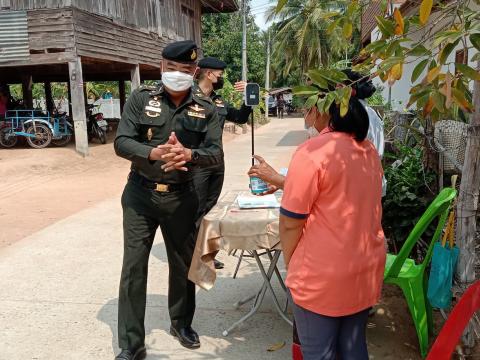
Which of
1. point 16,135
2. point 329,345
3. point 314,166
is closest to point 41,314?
point 329,345

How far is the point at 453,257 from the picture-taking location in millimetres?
2721

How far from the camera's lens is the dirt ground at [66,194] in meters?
3.21

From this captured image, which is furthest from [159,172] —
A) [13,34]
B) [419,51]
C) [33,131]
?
[33,131]

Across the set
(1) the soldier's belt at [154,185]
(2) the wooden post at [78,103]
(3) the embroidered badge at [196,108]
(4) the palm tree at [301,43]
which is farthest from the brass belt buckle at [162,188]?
(4) the palm tree at [301,43]

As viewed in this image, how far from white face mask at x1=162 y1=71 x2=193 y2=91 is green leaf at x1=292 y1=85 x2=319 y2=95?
1474 millimetres

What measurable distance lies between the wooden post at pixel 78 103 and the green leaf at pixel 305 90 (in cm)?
1129

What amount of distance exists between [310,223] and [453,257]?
127cm

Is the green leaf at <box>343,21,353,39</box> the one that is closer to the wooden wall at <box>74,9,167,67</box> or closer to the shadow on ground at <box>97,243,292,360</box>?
the shadow on ground at <box>97,243,292,360</box>

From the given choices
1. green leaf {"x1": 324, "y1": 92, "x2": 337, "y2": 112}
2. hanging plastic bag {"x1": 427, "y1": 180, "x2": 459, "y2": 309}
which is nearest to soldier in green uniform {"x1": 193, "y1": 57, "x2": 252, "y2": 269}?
hanging plastic bag {"x1": 427, "y1": 180, "x2": 459, "y2": 309}

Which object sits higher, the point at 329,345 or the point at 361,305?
the point at 361,305

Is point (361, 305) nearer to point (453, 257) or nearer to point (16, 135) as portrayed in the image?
point (453, 257)

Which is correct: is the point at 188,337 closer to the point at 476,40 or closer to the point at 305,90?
the point at 305,90

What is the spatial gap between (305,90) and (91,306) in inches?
118

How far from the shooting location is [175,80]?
283cm
